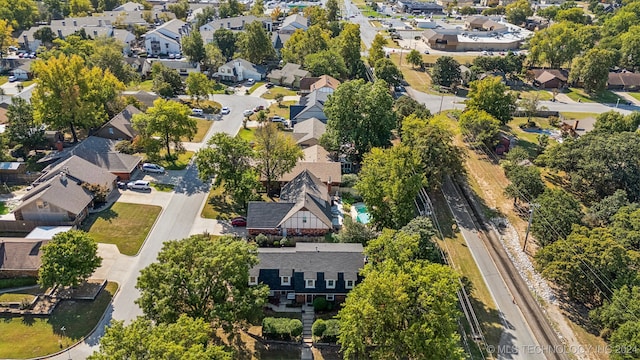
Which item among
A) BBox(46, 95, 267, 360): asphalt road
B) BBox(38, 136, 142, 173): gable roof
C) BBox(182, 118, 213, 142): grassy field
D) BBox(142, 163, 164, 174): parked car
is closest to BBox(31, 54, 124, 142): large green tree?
BBox(38, 136, 142, 173): gable roof

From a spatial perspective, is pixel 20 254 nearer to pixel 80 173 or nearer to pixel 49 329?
pixel 49 329

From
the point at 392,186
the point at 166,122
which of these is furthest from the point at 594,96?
the point at 166,122

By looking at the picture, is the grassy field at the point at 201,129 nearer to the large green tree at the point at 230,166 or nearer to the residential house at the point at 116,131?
the residential house at the point at 116,131

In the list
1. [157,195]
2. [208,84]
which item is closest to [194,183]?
[157,195]

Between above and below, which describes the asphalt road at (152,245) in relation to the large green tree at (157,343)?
below

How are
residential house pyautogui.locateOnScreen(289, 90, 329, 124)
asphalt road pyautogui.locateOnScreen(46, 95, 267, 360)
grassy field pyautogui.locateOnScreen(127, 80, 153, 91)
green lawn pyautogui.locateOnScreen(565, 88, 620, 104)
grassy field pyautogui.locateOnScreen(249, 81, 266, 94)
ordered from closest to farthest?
1. asphalt road pyautogui.locateOnScreen(46, 95, 267, 360)
2. residential house pyautogui.locateOnScreen(289, 90, 329, 124)
3. grassy field pyautogui.locateOnScreen(127, 80, 153, 91)
4. grassy field pyautogui.locateOnScreen(249, 81, 266, 94)
5. green lawn pyautogui.locateOnScreen(565, 88, 620, 104)

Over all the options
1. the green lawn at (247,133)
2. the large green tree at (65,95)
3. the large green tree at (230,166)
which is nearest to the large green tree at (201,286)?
the large green tree at (230,166)

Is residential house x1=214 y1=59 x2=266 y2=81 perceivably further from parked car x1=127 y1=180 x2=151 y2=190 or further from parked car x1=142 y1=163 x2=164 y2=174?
parked car x1=127 y1=180 x2=151 y2=190
